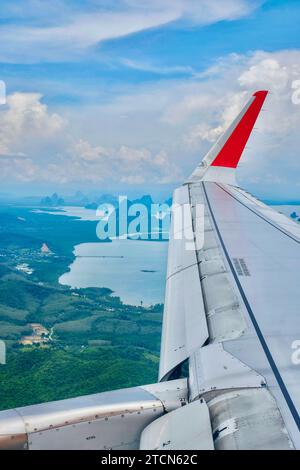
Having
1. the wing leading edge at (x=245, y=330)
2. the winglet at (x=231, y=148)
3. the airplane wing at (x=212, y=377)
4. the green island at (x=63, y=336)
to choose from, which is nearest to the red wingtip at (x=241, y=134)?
the winglet at (x=231, y=148)

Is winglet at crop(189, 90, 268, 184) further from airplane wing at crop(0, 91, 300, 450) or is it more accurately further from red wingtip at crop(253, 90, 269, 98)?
airplane wing at crop(0, 91, 300, 450)

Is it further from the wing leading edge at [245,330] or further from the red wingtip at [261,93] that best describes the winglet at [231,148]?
the wing leading edge at [245,330]

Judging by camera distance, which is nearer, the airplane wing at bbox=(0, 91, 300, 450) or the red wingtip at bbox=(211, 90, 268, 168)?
the airplane wing at bbox=(0, 91, 300, 450)

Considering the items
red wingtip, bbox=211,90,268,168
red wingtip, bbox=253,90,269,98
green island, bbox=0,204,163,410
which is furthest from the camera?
green island, bbox=0,204,163,410

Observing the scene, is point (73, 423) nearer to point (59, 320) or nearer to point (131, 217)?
point (59, 320)

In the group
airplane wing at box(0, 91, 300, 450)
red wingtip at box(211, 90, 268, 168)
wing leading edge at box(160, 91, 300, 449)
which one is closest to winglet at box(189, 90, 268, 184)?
red wingtip at box(211, 90, 268, 168)
